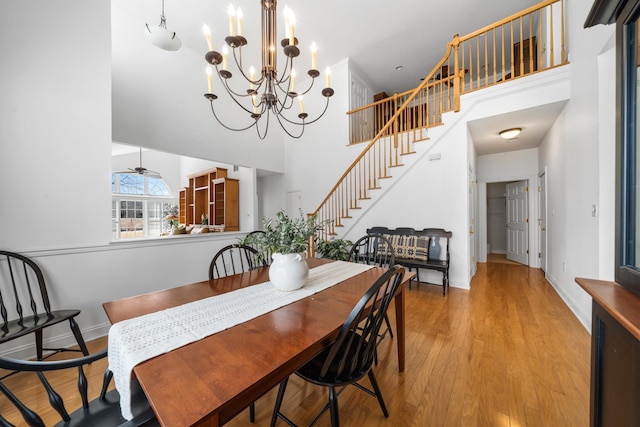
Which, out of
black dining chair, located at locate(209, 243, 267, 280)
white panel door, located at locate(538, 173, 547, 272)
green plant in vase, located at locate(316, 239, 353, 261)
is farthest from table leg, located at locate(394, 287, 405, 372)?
white panel door, located at locate(538, 173, 547, 272)

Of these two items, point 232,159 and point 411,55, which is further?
point 411,55

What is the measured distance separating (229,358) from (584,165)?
3360 millimetres

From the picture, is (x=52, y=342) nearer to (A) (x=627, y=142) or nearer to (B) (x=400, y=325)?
(B) (x=400, y=325)

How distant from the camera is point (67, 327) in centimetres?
215

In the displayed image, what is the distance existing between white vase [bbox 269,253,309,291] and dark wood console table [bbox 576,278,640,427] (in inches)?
48.9

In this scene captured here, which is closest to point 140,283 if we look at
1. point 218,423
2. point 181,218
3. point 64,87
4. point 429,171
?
point 64,87

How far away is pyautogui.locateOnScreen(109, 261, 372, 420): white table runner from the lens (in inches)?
31.6

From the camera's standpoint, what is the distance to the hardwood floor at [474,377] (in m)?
1.36

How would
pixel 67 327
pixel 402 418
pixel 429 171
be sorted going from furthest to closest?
pixel 429 171 → pixel 67 327 → pixel 402 418

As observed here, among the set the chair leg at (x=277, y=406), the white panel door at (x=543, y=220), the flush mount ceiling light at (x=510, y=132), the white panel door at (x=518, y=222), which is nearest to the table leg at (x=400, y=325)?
the chair leg at (x=277, y=406)

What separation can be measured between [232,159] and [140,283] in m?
2.53

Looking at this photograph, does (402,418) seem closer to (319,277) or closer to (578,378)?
(319,277)

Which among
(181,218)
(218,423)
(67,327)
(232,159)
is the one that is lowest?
(67,327)

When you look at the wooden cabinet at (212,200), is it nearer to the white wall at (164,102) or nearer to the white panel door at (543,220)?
the white wall at (164,102)
